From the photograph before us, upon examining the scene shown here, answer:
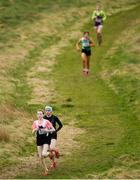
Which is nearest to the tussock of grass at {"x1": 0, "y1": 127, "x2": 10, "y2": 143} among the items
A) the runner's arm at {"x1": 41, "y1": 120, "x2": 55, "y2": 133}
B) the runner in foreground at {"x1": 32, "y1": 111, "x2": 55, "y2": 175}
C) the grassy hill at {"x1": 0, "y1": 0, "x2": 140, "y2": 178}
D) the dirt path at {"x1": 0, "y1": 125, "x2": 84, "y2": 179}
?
the grassy hill at {"x1": 0, "y1": 0, "x2": 140, "y2": 178}

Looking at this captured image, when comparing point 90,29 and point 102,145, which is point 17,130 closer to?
point 102,145

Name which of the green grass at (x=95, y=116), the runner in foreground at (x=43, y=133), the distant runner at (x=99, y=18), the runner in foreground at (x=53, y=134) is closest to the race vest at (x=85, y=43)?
the green grass at (x=95, y=116)

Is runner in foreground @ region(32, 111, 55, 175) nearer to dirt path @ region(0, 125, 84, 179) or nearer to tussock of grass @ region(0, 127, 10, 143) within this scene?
dirt path @ region(0, 125, 84, 179)

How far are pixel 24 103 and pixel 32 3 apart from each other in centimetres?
3287

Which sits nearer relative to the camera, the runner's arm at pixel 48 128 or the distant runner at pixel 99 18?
the runner's arm at pixel 48 128

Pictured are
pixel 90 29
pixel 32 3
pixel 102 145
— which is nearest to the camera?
pixel 102 145

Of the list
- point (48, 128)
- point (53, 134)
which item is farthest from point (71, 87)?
point (48, 128)

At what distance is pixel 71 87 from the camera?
3666 cm

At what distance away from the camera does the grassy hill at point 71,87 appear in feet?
77.6

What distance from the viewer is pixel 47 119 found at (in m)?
22.5

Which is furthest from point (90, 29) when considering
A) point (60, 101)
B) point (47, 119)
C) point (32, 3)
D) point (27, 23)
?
point (47, 119)

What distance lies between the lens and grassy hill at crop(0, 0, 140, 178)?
23.7 meters

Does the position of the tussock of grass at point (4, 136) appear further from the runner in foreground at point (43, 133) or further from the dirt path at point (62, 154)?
the runner in foreground at point (43, 133)

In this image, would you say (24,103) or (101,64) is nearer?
(24,103)
